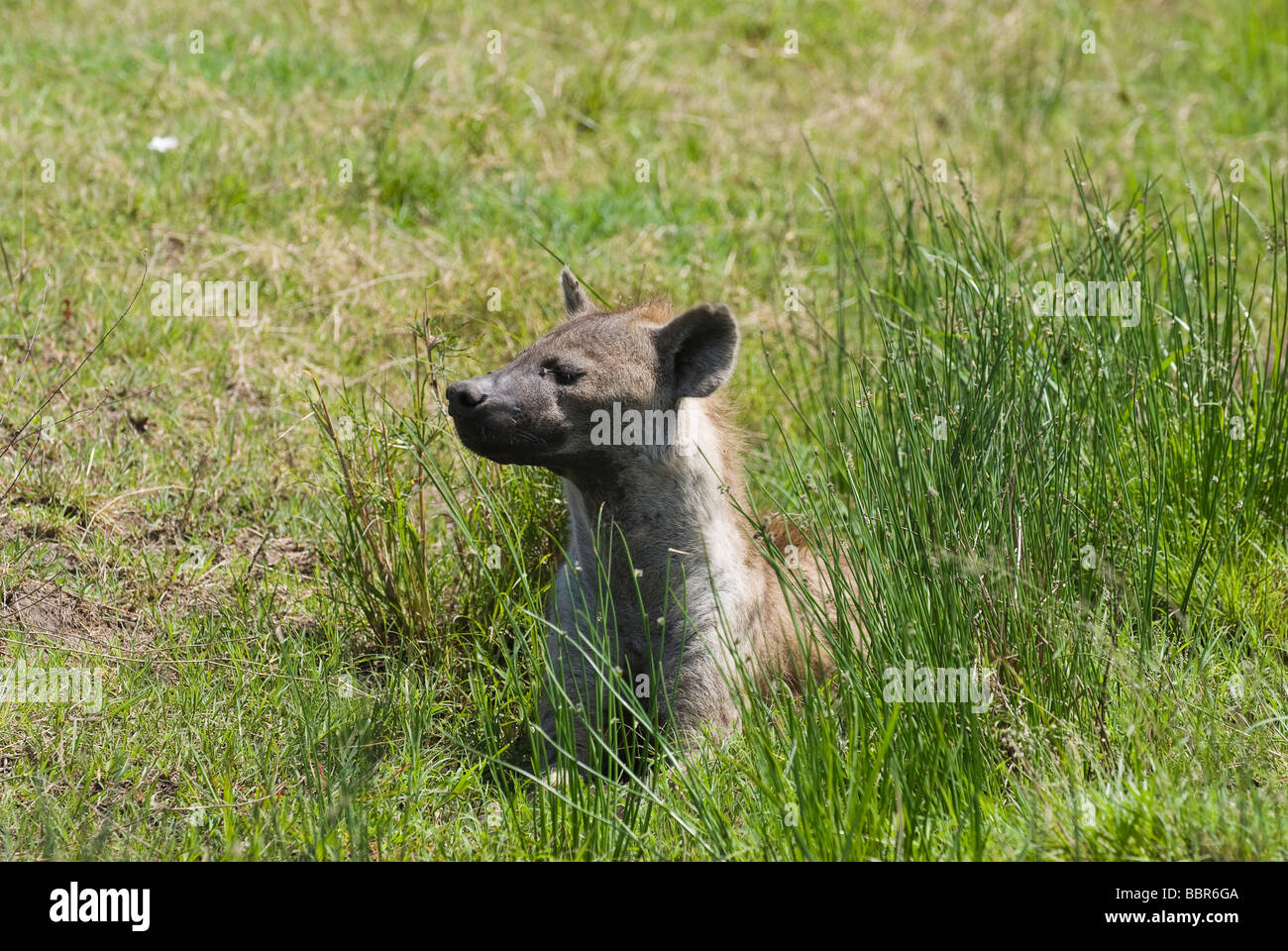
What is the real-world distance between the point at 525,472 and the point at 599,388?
0.89m

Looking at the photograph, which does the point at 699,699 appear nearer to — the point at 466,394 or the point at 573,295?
the point at 466,394

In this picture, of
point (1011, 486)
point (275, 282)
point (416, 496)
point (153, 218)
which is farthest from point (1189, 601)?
point (153, 218)

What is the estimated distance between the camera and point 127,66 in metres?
8.27

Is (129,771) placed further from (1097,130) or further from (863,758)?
(1097,130)

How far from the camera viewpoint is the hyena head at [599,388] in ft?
14.4

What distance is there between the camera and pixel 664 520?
187 inches

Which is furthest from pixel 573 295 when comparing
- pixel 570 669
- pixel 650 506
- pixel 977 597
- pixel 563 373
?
pixel 977 597

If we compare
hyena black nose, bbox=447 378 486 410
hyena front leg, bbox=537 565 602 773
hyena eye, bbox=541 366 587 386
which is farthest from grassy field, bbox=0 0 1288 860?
hyena eye, bbox=541 366 587 386

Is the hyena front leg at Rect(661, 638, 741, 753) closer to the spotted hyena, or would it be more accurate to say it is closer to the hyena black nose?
the spotted hyena

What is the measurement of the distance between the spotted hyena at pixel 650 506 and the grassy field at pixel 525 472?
256mm

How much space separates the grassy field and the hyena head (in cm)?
31

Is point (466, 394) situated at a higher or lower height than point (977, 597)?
higher

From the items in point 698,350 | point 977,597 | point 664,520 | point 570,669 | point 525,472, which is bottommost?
point 570,669

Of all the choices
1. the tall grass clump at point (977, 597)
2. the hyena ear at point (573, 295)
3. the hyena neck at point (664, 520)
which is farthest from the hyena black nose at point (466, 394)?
the hyena ear at point (573, 295)
